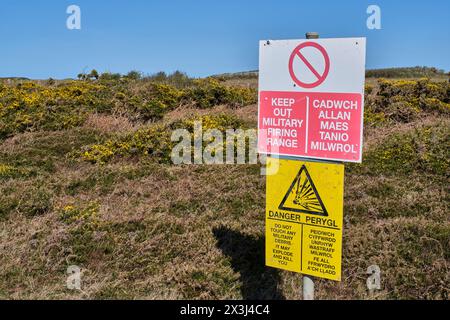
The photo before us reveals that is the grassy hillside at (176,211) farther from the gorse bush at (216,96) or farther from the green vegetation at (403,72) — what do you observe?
the green vegetation at (403,72)

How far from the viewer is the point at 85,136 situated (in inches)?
408

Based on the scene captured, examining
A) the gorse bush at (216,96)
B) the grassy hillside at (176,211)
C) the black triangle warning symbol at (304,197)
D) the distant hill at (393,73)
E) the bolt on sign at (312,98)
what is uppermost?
the distant hill at (393,73)

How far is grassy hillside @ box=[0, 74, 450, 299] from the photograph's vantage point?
15.8 feet

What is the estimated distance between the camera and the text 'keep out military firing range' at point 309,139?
3219 millimetres

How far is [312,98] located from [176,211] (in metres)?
3.74

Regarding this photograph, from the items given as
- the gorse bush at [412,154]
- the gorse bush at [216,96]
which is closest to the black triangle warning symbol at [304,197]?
the gorse bush at [412,154]

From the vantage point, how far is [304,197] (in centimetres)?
340

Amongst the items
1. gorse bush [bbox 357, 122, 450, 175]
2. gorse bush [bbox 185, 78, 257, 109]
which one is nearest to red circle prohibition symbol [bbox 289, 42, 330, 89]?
gorse bush [bbox 357, 122, 450, 175]

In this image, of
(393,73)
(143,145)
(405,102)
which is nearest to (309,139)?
(143,145)

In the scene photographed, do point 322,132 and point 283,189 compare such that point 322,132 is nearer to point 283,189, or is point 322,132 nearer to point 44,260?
point 283,189

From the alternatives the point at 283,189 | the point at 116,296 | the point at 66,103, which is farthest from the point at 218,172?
the point at 66,103

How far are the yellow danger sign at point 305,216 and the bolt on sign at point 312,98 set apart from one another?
0.12m

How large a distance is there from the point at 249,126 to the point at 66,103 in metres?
4.83

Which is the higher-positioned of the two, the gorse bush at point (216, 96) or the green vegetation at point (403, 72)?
the green vegetation at point (403, 72)
